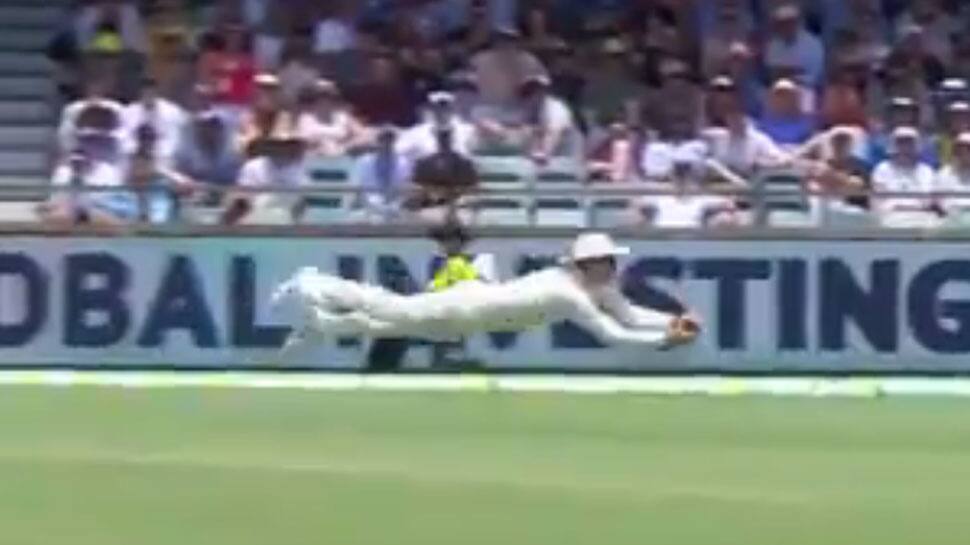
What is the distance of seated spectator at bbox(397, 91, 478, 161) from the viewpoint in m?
18.0

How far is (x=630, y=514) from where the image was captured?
10070mm

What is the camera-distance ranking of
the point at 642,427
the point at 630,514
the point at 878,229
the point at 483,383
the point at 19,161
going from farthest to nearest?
the point at 19,161 < the point at 878,229 < the point at 483,383 < the point at 642,427 < the point at 630,514

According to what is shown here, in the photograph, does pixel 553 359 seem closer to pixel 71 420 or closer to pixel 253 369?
pixel 253 369

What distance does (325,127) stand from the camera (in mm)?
18469

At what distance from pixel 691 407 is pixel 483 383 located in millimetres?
2085

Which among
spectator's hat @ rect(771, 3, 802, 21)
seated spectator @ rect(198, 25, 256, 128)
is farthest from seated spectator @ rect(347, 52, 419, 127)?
spectator's hat @ rect(771, 3, 802, 21)

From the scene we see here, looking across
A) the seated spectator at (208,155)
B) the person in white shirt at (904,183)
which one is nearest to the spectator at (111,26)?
the seated spectator at (208,155)

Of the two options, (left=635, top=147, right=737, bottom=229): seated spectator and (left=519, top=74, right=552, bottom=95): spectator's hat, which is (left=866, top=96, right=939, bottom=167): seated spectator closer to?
(left=635, top=147, right=737, bottom=229): seated spectator

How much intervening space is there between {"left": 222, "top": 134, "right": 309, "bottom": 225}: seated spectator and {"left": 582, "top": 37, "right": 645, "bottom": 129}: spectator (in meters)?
2.14

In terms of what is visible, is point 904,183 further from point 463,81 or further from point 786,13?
point 463,81

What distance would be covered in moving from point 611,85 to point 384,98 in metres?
1.58

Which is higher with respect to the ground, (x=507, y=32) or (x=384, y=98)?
(x=507, y=32)

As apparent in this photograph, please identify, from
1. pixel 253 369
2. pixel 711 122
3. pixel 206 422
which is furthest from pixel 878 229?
pixel 206 422

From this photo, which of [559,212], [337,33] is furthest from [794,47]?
[337,33]
